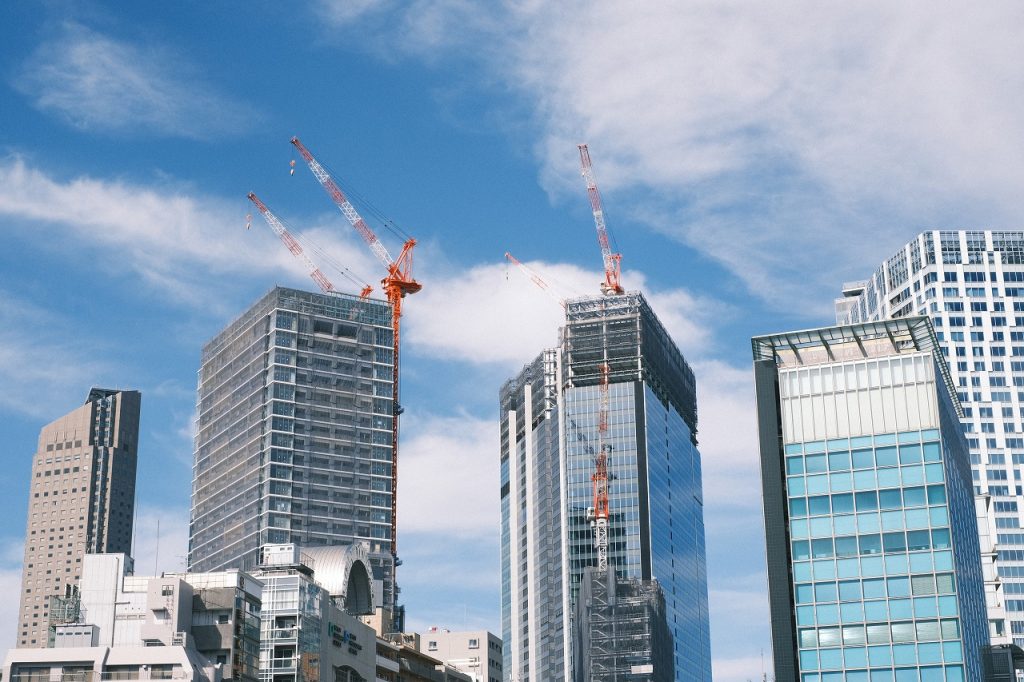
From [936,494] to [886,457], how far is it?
217 inches

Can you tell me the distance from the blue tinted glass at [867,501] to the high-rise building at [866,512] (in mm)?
124

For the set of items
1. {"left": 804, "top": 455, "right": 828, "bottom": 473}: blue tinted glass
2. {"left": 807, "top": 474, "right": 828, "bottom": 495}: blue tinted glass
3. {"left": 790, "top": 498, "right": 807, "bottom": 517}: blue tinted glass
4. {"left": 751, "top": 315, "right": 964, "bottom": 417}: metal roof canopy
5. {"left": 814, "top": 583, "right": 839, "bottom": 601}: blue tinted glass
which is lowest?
{"left": 814, "top": 583, "right": 839, "bottom": 601}: blue tinted glass

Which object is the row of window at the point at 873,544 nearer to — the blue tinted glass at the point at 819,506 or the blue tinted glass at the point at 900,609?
the blue tinted glass at the point at 819,506

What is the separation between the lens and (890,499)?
13100cm

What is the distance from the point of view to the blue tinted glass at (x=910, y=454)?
13200 centimetres

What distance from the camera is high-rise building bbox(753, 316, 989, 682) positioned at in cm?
12638

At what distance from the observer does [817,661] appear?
→ 12725cm

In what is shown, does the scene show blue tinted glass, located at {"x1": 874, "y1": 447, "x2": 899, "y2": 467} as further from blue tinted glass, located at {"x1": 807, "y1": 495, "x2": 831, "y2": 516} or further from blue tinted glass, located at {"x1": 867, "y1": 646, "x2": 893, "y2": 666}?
blue tinted glass, located at {"x1": 867, "y1": 646, "x2": 893, "y2": 666}

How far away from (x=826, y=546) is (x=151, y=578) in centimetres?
7062

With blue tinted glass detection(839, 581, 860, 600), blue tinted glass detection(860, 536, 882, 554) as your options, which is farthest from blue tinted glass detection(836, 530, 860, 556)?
blue tinted glass detection(839, 581, 860, 600)

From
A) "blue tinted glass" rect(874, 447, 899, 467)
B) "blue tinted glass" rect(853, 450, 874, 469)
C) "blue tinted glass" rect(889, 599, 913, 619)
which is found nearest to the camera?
"blue tinted glass" rect(889, 599, 913, 619)

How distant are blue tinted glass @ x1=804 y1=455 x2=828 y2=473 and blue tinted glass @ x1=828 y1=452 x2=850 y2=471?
526mm

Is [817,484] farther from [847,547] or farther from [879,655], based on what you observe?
[879,655]

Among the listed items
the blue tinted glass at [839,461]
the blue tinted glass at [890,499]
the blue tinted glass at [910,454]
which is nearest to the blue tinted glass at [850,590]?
the blue tinted glass at [890,499]
